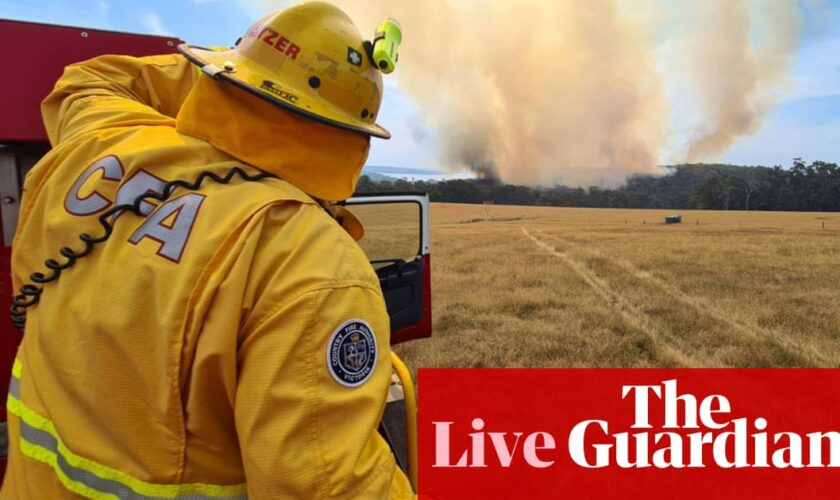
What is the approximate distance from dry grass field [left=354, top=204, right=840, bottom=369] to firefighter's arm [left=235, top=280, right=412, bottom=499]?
1.70 meters

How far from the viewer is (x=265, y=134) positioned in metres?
0.98

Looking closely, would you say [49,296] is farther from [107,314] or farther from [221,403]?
[221,403]

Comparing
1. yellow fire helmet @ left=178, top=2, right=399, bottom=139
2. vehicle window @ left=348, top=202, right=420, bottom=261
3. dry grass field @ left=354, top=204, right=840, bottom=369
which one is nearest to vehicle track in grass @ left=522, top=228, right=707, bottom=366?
dry grass field @ left=354, top=204, right=840, bottom=369

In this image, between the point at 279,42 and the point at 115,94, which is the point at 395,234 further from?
the point at 279,42

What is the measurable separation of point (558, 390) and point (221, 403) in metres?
4.13

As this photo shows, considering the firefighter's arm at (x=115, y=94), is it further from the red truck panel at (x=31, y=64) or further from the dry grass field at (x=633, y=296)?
the dry grass field at (x=633, y=296)

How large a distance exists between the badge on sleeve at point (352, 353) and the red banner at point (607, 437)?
280 cm

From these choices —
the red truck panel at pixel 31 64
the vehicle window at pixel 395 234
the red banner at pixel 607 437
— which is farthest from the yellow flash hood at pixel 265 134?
the red banner at pixel 607 437

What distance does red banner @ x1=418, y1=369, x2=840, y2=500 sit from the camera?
3.62 metres

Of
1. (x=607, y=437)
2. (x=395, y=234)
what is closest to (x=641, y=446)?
(x=607, y=437)

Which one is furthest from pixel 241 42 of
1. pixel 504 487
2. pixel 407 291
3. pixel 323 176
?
pixel 504 487

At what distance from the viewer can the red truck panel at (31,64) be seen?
1.49 metres

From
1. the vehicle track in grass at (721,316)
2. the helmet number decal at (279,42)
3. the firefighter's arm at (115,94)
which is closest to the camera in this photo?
the helmet number decal at (279,42)

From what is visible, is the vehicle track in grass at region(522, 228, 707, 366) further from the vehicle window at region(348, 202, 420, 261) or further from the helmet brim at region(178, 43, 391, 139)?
the helmet brim at region(178, 43, 391, 139)
